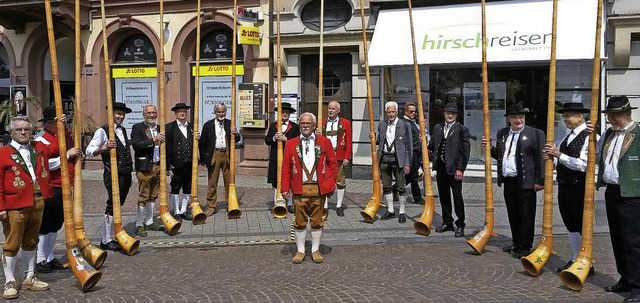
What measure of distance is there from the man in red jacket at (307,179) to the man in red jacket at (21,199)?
2720mm

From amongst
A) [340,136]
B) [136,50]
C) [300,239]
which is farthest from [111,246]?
[136,50]

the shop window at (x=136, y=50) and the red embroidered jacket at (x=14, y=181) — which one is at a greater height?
the shop window at (x=136, y=50)

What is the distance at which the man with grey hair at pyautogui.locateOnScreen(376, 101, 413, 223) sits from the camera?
958 cm

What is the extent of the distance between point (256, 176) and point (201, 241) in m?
7.42

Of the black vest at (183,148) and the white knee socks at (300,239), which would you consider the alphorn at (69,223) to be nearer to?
the white knee socks at (300,239)

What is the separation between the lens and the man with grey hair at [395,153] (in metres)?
9.58

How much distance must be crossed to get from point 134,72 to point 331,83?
5.97 m

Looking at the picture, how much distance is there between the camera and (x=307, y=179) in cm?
726

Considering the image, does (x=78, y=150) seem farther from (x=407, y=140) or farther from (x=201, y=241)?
(x=407, y=140)

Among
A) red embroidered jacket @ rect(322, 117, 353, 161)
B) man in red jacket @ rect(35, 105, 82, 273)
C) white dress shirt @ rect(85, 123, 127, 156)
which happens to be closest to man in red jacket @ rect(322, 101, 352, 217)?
red embroidered jacket @ rect(322, 117, 353, 161)

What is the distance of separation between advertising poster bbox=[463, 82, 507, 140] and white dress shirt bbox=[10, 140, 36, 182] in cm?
1110

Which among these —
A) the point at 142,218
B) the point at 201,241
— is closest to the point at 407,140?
the point at 201,241

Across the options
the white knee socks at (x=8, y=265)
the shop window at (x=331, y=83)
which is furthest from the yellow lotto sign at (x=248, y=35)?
the white knee socks at (x=8, y=265)

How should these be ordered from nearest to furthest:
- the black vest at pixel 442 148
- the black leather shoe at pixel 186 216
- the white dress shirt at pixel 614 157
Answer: the white dress shirt at pixel 614 157, the black vest at pixel 442 148, the black leather shoe at pixel 186 216
